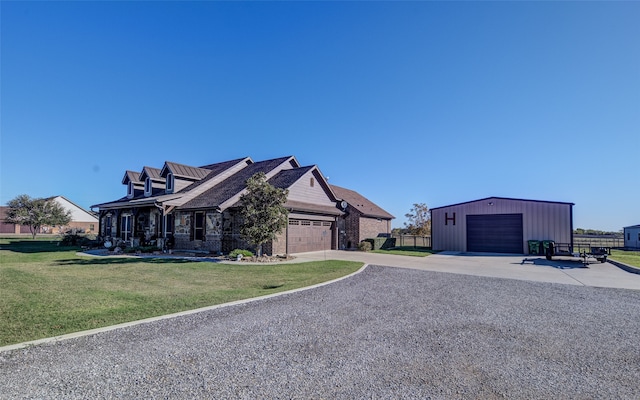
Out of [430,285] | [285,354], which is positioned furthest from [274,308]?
[430,285]

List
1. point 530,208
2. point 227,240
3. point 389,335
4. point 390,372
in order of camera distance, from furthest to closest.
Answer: point 530,208 → point 227,240 → point 389,335 → point 390,372

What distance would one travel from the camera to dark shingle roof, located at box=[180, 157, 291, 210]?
1912 centimetres

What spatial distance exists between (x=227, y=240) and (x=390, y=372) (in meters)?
16.0

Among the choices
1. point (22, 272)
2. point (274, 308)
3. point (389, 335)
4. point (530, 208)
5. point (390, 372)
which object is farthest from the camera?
point (530, 208)

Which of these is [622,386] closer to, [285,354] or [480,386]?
[480,386]

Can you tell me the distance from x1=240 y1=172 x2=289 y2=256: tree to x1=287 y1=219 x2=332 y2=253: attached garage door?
3.26 m

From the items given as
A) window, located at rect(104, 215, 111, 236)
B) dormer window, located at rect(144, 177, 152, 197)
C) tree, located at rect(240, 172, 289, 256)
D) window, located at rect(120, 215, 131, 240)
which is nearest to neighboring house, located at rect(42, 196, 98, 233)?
window, located at rect(104, 215, 111, 236)

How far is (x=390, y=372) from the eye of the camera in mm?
4004

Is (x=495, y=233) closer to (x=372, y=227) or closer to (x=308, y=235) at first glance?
(x=372, y=227)

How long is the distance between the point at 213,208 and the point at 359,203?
1542cm

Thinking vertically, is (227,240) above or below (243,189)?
below

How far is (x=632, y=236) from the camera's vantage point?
35625mm

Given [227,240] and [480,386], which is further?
[227,240]

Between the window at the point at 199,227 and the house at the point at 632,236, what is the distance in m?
42.8
